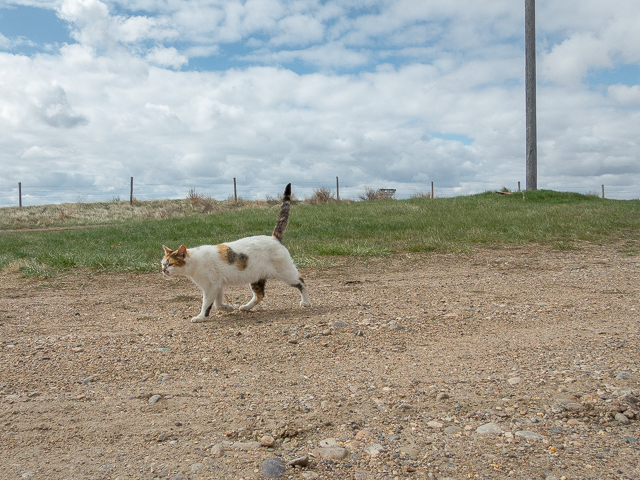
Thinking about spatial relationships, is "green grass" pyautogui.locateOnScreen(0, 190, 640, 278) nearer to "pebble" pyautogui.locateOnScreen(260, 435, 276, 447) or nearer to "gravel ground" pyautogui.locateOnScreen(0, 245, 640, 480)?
"gravel ground" pyautogui.locateOnScreen(0, 245, 640, 480)

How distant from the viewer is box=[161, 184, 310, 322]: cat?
5270mm

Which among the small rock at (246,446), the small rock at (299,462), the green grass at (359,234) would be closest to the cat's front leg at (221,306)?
the green grass at (359,234)

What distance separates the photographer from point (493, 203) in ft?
59.7

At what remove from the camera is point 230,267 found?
17.4 feet

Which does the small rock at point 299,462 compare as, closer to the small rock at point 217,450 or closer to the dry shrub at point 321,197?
the small rock at point 217,450

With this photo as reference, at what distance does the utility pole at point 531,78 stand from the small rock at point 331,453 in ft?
69.7

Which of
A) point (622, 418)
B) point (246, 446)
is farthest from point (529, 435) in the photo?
point (246, 446)

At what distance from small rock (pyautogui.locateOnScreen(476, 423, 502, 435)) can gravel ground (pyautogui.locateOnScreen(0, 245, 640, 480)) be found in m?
0.02

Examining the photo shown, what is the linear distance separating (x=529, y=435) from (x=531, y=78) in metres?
21.3

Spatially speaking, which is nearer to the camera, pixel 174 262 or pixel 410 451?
pixel 410 451

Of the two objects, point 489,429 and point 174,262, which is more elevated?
point 174,262

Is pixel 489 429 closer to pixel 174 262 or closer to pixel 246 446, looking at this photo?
pixel 246 446

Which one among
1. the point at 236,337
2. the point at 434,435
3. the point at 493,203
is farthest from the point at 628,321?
the point at 493,203

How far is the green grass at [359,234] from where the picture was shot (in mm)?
9227
